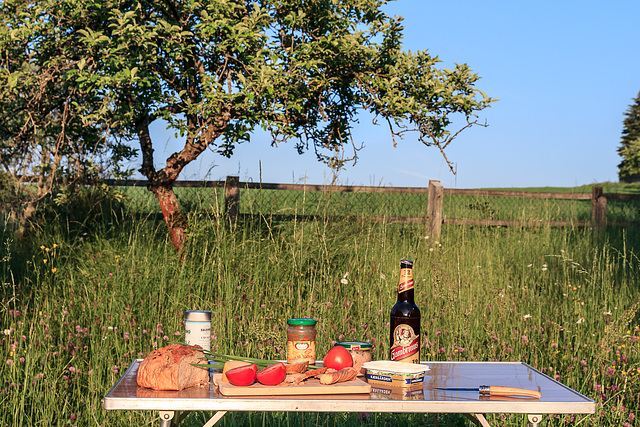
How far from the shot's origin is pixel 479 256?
259 inches

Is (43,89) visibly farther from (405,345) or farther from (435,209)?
(435,209)

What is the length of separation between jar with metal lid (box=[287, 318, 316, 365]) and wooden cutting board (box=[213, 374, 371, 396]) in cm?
30

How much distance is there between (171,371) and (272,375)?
35 centimetres

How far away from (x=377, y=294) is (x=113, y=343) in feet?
7.16

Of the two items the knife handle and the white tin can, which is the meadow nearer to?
the white tin can

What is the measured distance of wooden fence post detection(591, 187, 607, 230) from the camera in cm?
1122

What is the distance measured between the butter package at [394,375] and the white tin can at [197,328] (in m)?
0.73

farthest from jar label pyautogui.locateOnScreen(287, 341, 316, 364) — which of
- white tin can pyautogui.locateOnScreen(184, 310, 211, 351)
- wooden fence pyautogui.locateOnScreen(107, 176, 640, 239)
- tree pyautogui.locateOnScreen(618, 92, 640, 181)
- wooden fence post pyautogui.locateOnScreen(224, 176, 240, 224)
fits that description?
tree pyautogui.locateOnScreen(618, 92, 640, 181)

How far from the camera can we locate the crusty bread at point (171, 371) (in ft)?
6.38

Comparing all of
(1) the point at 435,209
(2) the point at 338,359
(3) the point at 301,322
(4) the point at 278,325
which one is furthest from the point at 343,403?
(1) the point at 435,209

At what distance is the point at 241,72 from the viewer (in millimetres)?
6301

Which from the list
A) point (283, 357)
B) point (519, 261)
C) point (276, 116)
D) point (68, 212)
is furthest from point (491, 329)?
point (68, 212)

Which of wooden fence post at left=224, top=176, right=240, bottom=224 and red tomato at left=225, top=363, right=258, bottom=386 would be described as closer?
red tomato at left=225, top=363, right=258, bottom=386

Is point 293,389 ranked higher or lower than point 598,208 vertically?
lower
